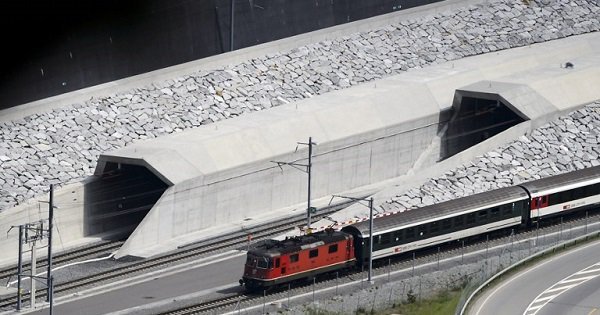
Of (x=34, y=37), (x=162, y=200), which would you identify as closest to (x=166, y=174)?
(x=162, y=200)

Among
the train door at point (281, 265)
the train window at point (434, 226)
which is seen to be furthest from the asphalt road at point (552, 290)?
the train door at point (281, 265)

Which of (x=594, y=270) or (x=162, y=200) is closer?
(x=594, y=270)

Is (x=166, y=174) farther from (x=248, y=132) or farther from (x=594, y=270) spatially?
(x=594, y=270)

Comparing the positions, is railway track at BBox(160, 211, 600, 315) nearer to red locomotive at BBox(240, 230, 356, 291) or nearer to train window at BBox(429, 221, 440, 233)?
red locomotive at BBox(240, 230, 356, 291)

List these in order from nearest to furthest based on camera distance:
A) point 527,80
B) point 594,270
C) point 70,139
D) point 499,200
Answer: point 594,270 → point 499,200 → point 70,139 → point 527,80

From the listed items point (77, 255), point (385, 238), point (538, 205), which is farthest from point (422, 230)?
point (77, 255)

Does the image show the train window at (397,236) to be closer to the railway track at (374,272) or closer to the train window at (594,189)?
the railway track at (374,272)
